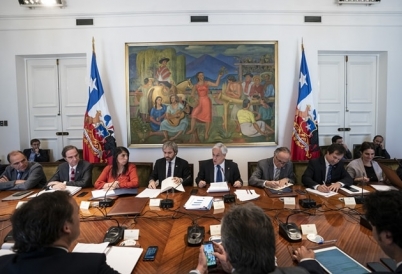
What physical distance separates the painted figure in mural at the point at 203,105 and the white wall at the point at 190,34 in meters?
0.51

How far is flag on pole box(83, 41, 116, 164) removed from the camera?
4582 mm

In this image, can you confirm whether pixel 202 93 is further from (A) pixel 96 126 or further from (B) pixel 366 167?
(B) pixel 366 167

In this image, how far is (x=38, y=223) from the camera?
1041 mm

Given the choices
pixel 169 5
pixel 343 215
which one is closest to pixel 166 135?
pixel 169 5

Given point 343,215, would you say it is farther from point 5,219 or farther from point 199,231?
point 5,219

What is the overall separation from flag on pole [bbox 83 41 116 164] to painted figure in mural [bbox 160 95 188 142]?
0.94 m

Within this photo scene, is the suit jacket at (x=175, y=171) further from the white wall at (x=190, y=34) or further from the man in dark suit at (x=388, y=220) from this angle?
the man in dark suit at (x=388, y=220)

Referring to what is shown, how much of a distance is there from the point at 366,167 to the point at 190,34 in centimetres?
341

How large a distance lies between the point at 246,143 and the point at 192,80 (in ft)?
4.85

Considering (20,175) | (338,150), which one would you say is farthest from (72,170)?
(338,150)

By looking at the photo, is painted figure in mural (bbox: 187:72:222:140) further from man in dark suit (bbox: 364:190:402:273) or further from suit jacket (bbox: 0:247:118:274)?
suit jacket (bbox: 0:247:118:274)

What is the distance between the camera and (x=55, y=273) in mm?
953

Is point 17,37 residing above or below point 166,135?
above

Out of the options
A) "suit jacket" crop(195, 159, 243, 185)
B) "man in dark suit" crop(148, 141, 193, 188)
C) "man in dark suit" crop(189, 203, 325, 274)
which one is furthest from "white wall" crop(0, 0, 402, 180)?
"man in dark suit" crop(189, 203, 325, 274)
